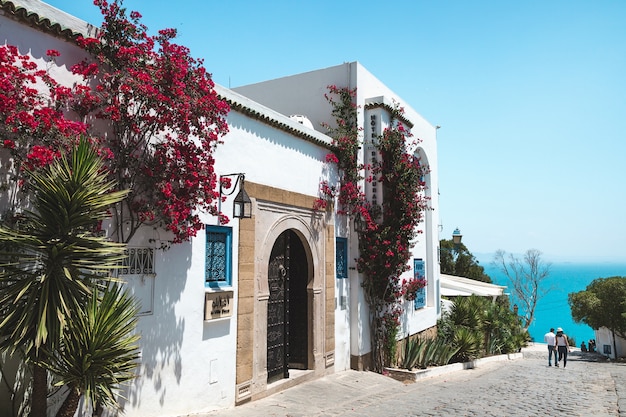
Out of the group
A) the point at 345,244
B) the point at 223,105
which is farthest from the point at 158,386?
the point at 345,244

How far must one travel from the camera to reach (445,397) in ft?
28.5

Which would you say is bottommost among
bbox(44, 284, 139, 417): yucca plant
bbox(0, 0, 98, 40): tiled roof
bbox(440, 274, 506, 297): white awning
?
bbox(440, 274, 506, 297): white awning

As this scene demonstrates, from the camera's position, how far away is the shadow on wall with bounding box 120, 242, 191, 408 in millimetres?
5668

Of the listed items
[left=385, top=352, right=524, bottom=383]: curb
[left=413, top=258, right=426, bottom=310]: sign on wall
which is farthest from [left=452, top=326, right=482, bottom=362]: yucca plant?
[left=413, top=258, right=426, bottom=310]: sign on wall

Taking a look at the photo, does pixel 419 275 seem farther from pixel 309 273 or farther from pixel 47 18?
pixel 47 18

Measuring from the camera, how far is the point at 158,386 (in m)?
5.84

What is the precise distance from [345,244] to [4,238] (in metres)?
7.31

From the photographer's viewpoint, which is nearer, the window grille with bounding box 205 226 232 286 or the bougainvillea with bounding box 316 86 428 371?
the window grille with bounding box 205 226 232 286

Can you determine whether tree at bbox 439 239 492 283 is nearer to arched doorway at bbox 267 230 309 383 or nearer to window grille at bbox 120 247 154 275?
arched doorway at bbox 267 230 309 383

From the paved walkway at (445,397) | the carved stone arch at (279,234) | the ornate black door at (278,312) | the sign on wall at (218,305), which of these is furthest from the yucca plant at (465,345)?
the sign on wall at (218,305)

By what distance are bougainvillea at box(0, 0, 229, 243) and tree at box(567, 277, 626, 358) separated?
20698 mm

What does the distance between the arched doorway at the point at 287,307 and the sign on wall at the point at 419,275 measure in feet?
14.8

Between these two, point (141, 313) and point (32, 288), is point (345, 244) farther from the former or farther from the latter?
point (32, 288)

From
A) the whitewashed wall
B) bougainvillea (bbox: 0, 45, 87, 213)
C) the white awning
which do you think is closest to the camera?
bougainvillea (bbox: 0, 45, 87, 213)
